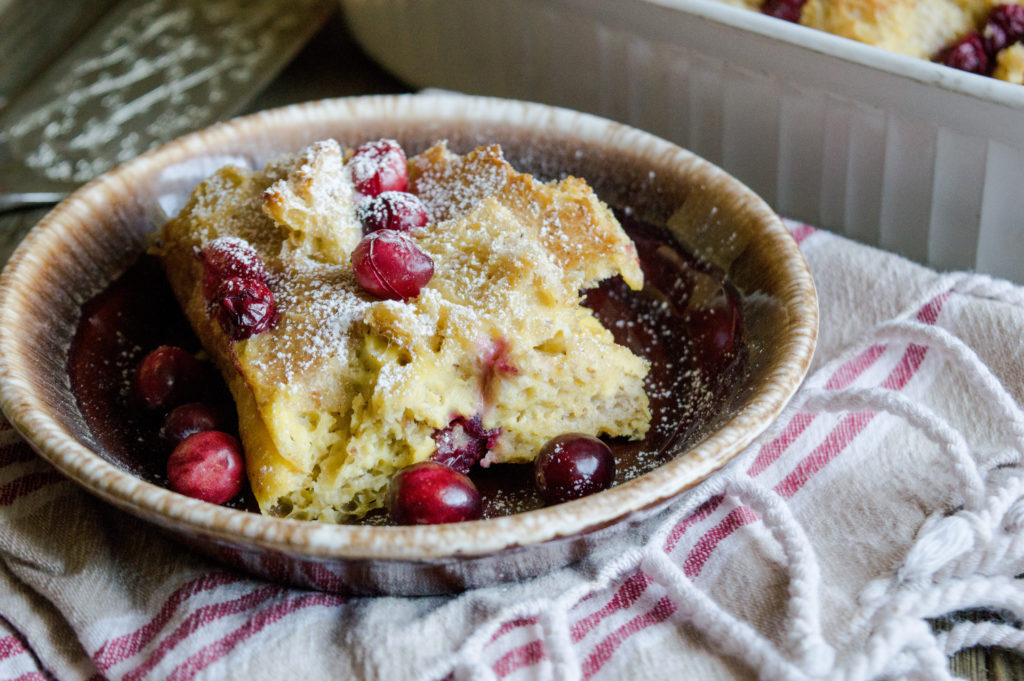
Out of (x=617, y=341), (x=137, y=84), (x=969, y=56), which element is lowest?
(x=617, y=341)

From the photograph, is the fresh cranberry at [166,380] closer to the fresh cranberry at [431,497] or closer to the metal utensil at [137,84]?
the fresh cranberry at [431,497]

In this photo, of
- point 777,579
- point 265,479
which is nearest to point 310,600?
point 265,479

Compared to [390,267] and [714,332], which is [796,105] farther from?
[390,267]

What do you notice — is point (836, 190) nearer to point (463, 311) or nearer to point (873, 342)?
point (873, 342)

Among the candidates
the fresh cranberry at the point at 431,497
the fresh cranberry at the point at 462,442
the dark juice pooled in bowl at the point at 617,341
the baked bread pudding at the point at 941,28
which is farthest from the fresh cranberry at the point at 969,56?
the fresh cranberry at the point at 431,497

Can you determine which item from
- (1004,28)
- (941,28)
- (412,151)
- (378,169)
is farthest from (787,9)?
(378,169)

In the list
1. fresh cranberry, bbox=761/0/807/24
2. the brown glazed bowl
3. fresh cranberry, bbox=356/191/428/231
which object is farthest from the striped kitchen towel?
fresh cranberry, bbox=761/0/807/24

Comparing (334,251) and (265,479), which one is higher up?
(334,251)
